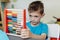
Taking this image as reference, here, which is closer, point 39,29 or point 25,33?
point 25,33

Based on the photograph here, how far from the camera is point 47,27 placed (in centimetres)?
87

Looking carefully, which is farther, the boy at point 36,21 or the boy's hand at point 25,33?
the boy at point 36,21

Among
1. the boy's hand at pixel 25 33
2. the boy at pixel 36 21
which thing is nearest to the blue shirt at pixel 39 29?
the boy at pixel 36 21

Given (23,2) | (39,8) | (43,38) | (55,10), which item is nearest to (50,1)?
(55,10)

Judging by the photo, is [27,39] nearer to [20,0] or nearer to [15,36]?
[15,36]

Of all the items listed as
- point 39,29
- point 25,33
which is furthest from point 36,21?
point 25,33

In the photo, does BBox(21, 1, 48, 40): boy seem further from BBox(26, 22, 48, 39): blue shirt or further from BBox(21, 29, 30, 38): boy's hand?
BBox(21, 29, 30, 38): boy's hand

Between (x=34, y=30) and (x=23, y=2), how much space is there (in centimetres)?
74

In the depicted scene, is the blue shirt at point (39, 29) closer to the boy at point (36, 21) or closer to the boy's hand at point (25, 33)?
the boy at point (36, 21)

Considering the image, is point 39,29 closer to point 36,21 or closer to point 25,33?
point 36,21

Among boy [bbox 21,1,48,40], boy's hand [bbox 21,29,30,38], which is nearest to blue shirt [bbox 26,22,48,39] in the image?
boy [bbox 21,1,48,40]

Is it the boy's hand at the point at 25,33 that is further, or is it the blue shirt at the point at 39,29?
the blue shirt at the point at 39,29

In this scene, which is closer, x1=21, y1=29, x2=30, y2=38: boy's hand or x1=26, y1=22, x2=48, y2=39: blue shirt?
x1=21, y1=29, x2=30, y2=38: boy's hand

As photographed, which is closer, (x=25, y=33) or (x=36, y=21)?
(x=25, y=33)
